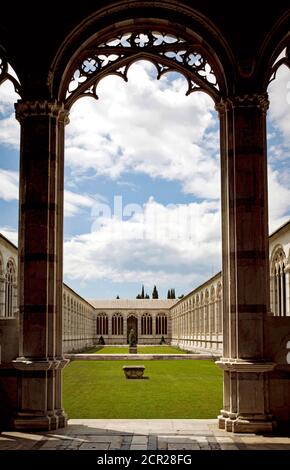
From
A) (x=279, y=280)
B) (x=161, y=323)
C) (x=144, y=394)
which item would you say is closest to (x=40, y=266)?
(x=144, y=394)

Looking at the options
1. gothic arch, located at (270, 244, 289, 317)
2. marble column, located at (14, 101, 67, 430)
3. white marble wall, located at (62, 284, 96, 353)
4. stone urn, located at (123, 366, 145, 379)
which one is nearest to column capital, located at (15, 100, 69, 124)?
marble column, located at (14, 101, 67, 430)

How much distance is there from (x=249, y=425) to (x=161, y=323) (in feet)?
242

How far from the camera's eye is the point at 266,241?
9.06 metres

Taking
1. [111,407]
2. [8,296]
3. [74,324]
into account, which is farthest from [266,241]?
[74,324]

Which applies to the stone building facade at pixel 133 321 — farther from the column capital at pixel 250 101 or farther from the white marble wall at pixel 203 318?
the column capital at pixel 250 101

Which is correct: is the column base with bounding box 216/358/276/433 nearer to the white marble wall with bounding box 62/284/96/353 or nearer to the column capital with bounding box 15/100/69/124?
the column capital with bounding box 15/100/69/124

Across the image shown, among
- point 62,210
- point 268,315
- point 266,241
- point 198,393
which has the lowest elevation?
point 198,393

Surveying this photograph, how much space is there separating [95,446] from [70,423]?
184 cm

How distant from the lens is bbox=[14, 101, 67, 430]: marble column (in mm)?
8773

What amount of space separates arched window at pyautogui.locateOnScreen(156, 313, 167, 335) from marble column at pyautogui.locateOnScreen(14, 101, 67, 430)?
72.8 metres

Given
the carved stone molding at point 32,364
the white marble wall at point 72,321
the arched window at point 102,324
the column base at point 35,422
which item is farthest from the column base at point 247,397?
the arched window at point 102,324

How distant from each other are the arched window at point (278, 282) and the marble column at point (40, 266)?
18676 mm

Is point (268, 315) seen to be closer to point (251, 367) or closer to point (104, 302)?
point (251, 367)

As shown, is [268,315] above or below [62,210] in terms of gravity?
below
